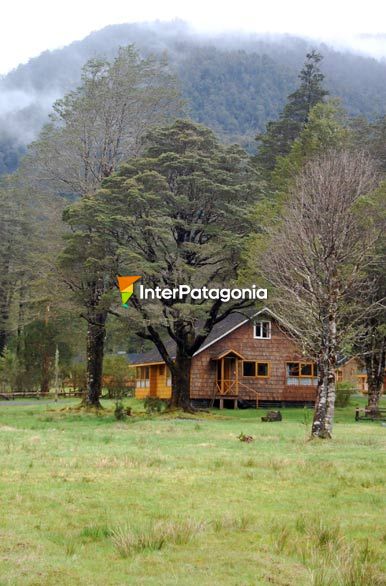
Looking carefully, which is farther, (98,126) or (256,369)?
(256,369)

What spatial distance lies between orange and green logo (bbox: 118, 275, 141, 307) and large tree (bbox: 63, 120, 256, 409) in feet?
0.93

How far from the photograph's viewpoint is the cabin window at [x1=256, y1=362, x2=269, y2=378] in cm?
4260

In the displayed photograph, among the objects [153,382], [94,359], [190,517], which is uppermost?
[94,359]

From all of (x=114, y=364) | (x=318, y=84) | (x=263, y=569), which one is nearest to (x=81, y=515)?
(x=263, y=569)

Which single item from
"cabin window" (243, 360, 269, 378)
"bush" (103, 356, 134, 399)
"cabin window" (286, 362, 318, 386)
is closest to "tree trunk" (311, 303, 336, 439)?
"cabin window" (243, 360, 269, 378)

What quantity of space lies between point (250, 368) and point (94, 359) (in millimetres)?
11319

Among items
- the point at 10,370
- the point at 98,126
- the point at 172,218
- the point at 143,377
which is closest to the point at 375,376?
the point at 172,218

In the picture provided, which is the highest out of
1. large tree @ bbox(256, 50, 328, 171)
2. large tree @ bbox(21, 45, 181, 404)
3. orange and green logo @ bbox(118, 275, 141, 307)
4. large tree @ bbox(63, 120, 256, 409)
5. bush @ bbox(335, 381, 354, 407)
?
large tree @ bbox(256, 50, 328, 171)

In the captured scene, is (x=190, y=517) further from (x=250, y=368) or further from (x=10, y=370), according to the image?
(x=10, y=370)

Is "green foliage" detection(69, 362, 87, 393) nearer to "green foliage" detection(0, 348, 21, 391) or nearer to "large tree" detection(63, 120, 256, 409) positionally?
"green foliage" detection(0, 348, 21, 391)

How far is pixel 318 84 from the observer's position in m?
61.1

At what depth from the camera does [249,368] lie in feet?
140

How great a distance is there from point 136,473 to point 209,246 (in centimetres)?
2011

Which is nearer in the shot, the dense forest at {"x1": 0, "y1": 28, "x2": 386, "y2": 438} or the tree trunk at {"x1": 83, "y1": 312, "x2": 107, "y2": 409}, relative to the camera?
the dense forest at {"x1": 0, "y1": 28, "x2": 386, "y2": 438}
